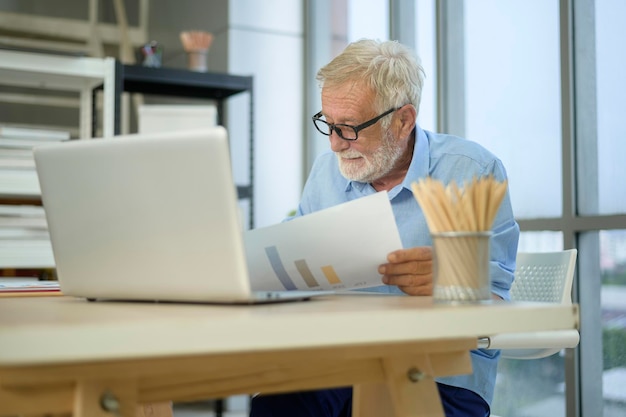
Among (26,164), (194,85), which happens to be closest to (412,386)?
(26,164)

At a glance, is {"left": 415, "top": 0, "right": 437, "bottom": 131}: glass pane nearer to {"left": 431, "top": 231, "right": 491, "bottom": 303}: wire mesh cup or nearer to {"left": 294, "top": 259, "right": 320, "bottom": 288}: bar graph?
{"left": 294, "top": 259, "right": 320, "bottom": 288}: bar graph

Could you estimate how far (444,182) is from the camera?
1.98 meters

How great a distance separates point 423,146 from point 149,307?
3.52 ft

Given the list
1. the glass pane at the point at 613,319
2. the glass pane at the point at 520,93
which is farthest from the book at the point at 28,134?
the glass pane at the point at 613,319

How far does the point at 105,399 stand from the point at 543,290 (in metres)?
1.54

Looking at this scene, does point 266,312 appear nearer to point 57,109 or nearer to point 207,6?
point 207,6

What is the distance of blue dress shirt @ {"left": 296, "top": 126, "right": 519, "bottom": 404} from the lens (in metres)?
1.78

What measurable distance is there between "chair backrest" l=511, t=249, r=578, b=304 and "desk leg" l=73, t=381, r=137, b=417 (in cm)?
143

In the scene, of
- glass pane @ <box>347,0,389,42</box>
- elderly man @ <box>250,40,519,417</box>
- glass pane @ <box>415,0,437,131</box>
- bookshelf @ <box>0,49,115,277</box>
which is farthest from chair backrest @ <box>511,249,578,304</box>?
glass pane @ <box>347,0,389,42</box>

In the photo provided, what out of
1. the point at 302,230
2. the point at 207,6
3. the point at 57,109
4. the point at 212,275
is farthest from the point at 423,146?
the point at 57,109

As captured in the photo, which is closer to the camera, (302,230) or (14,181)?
(302,230)

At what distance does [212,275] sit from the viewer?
3.65ft

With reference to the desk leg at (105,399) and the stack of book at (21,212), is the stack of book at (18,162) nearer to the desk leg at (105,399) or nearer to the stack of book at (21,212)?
the stack of book at (21,212)

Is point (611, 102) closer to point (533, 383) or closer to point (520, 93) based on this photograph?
point (520, 93)
